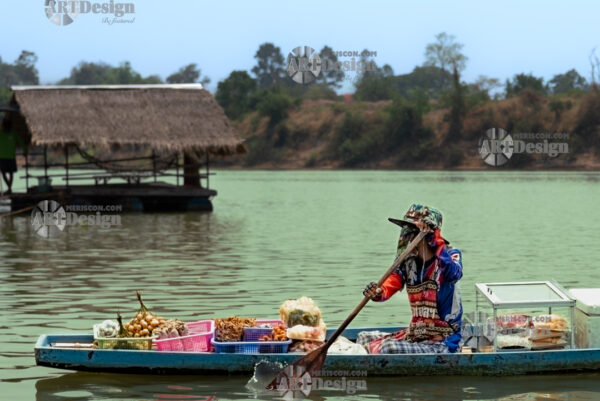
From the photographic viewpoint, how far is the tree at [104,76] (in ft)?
380

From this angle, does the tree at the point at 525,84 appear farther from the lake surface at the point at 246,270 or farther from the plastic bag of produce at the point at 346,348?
the plastic bag of produce at the point at 346,348

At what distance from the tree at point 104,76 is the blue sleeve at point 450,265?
351 feet

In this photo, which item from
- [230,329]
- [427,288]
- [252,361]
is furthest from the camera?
[230,329]

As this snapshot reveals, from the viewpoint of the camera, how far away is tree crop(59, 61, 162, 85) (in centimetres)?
11588

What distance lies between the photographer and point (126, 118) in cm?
2833

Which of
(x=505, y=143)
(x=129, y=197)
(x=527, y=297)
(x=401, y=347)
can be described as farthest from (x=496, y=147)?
(x=401, y=347)

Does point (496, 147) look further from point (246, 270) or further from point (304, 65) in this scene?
point (246, 270)

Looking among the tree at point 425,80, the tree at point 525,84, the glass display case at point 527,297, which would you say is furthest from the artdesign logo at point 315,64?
the tree at point 425,80

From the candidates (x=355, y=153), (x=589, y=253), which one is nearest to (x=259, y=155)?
(x=355, y=153)

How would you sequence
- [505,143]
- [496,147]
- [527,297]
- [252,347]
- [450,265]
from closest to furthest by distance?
[450,265] → [252,347] → [527,297] → [496,147] → [505,143]

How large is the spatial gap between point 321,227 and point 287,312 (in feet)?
52.7

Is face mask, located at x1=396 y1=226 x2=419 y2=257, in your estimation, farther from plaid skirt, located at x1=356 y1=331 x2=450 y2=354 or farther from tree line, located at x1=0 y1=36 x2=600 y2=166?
tree line, located at x1=0 y1=36 x2=600 y2=166

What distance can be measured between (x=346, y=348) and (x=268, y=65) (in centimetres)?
11929

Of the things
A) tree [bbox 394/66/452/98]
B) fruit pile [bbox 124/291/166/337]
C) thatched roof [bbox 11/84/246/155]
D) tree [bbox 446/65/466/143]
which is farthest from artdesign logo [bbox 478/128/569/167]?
fruit pile [bbox 124/291/166/337]
